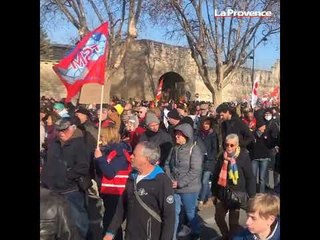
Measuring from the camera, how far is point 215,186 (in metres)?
6.30

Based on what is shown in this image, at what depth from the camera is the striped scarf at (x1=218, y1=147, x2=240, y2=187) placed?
19.9 feet

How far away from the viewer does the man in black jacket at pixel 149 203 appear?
447cm

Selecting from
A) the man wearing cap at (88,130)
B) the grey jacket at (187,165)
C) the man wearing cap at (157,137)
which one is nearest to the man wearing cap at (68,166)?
the man wearing cap at (88,130)

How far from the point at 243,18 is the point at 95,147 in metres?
22.1

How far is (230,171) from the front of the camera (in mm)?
6090

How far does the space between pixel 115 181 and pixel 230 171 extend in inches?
50.4

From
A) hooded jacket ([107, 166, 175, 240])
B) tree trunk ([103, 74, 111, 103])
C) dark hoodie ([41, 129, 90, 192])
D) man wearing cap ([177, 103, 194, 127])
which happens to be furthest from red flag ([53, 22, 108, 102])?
tree trunk ([103, 74, 111, 103])

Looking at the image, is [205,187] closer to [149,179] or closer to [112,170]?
[112,170]

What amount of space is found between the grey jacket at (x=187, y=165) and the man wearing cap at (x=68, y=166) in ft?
3.95

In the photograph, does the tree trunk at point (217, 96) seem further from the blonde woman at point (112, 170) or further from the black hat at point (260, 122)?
the blonde woman at point (112, 170)

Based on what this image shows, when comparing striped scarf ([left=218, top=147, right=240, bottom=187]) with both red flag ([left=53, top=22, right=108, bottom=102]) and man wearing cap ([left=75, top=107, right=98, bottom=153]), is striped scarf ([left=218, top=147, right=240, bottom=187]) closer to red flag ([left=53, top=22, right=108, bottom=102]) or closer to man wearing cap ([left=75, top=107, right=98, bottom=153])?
man wearing cap ([left=75, top=107, right=98, bottom=153])

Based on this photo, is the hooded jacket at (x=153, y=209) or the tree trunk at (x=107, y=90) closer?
the hooded jacket at (x=153, y=209)

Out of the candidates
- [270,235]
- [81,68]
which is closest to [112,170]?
[81,68]
